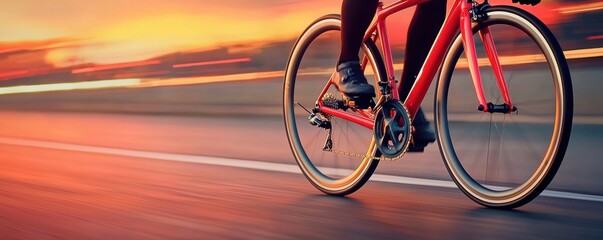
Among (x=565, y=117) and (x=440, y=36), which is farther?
(x=440, y=36)

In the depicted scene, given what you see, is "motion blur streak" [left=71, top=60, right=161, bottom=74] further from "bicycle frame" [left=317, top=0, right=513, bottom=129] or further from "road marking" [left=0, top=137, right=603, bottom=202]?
"bicycle frame" [left=317, top=0, right=513, bottom=129]

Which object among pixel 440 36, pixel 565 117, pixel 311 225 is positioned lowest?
pixel 311 225

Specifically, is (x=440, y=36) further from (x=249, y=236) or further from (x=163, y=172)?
(x=163, y=172)

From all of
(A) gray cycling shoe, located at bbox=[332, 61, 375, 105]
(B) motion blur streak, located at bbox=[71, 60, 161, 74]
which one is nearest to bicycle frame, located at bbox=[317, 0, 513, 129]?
(A) gray cycling shoe, located at bbox=[332, 61, 375, 105]

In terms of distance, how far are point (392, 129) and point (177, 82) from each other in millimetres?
6887

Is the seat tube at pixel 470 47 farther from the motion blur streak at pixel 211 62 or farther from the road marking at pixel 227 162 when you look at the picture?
the motion blur streak at pixel 211 62

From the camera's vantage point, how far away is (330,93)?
5.64 m

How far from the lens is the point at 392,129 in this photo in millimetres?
4969

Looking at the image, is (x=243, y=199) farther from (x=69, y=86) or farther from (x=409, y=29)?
(x=69, y=86)

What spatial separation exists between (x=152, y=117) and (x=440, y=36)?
6679mm

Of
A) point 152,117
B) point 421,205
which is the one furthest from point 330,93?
point 152,117

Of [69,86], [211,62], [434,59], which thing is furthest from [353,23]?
[69,86]

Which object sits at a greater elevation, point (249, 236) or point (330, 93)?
point (330, 93)

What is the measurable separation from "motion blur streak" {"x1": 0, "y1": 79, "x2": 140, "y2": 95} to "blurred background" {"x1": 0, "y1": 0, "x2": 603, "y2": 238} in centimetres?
3
